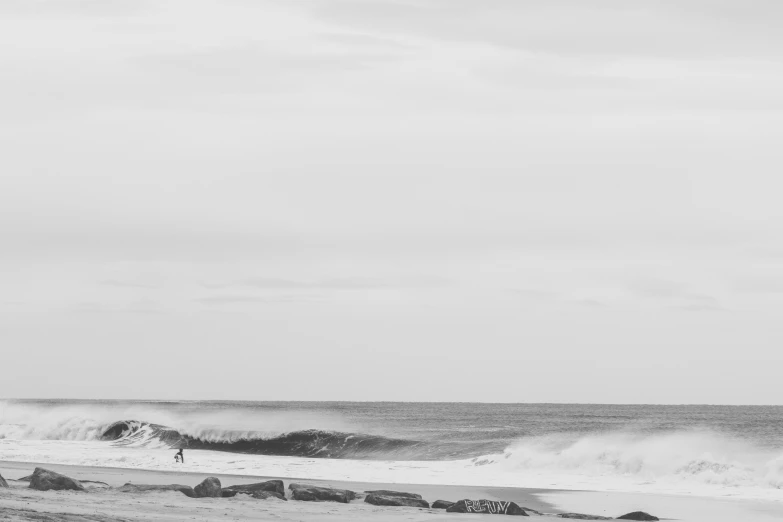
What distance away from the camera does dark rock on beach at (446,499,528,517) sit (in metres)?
17.6

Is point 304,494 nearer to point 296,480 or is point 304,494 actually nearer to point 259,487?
point 259,487

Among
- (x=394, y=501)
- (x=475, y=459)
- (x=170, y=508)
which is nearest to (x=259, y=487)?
(x=394, y=501)

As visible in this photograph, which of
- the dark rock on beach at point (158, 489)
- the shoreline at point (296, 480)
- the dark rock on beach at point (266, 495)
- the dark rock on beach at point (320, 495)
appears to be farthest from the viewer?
the shoreline at point (296, 480)

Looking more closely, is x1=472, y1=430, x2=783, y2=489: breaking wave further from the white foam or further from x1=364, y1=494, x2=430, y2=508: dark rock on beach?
x1=364, y1=494, x2=430, y2=508: dark rock on beach

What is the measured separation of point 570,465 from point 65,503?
62.5ft

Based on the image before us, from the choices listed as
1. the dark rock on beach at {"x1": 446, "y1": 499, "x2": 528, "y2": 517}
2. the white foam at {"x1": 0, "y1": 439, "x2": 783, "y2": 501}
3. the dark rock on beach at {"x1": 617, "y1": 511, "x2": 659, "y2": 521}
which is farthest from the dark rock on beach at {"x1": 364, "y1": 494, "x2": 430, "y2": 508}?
the white foam at {"x1": 0, "y1": 439, "x2": 783, "y2": 501}

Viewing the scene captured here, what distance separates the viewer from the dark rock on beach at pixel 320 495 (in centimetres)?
1853

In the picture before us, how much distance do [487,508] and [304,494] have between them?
3.88 m

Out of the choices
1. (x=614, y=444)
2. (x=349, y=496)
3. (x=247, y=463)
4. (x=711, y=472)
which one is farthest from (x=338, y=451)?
(x=349, y=496)

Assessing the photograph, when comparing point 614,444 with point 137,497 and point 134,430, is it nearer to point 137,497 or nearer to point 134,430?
point 137,497

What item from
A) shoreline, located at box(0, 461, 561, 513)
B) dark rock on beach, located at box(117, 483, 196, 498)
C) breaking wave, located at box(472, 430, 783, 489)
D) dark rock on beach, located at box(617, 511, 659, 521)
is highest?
breaking wave, located at box(472, 430, 783, 489)

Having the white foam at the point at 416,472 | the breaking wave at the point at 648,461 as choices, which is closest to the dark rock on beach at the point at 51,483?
the white foam at the point at 416,472

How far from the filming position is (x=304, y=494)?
18.6m

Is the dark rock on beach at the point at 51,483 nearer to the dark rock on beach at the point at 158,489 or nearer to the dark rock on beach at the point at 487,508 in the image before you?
the dark rock on beach at the point at 158,489
